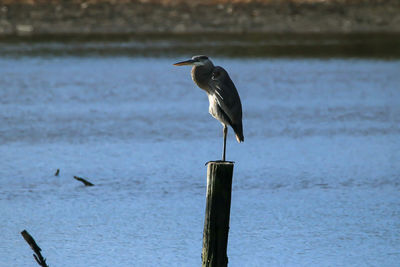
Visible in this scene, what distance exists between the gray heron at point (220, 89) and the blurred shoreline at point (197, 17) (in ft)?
73.8

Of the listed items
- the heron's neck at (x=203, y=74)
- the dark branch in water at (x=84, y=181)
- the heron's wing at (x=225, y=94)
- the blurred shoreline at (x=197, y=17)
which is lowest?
the dark branch in water at (x=84, y=181)

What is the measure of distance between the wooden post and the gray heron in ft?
3.01

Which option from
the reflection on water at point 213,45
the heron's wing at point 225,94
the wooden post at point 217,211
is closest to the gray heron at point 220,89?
the heron's wing at point 225,94

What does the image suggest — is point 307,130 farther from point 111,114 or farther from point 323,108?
point 111,114

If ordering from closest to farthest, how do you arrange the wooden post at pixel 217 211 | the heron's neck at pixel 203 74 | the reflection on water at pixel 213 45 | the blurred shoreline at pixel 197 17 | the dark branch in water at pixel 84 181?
the wooden post at pixel 217 211, the heron's neck at pixel 203 74, the dark branch in water at pixel 84 181, the reflection on water at pixel 213 45, the blurred shoreline at pixel 197 17

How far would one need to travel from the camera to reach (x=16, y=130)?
1436 cm

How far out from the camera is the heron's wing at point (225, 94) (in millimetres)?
7598

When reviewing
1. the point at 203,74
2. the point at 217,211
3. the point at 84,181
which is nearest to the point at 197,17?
the point at 84,181

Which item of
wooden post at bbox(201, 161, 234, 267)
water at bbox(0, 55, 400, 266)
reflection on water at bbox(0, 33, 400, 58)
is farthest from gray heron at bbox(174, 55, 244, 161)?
reflection on water at bbox(0, 33, 400, 58)

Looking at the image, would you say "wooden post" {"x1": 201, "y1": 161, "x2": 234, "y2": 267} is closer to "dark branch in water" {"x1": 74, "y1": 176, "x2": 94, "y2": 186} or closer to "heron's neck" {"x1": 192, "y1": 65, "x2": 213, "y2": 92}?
"heron's neck" {"x1": 192, "y1": 65, "x2": 213, "y2": 92}

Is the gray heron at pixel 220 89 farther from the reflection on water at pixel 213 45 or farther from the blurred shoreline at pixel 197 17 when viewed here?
the blurred shoreline at pixel 197 17

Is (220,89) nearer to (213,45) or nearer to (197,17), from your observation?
(213,45)

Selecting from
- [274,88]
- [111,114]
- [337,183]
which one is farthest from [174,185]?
[274,88]

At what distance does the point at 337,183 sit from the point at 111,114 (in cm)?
629
